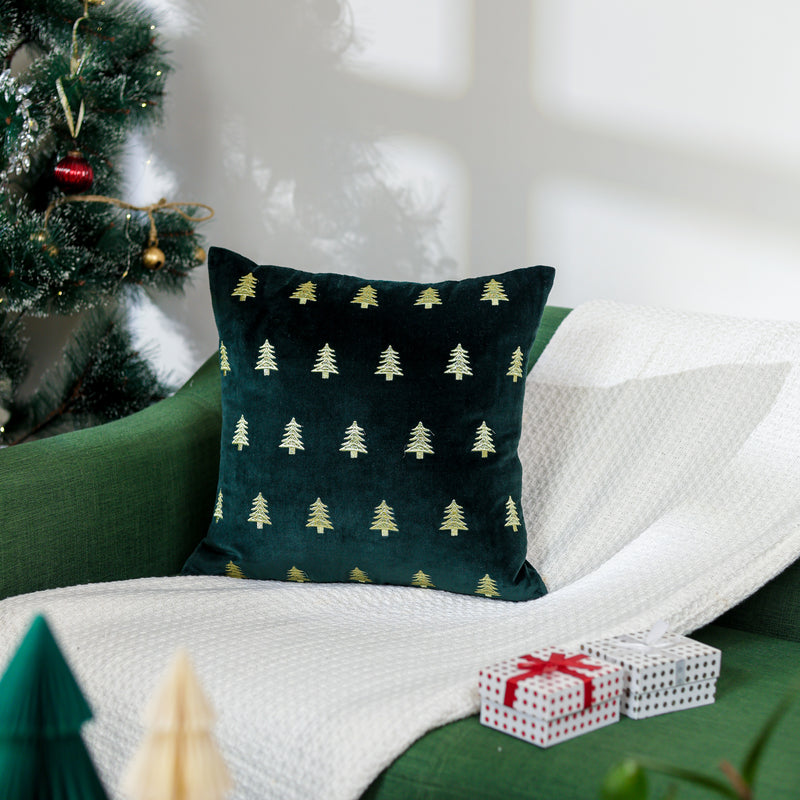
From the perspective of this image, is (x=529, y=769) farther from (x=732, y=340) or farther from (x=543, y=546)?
(x=732, y=340)

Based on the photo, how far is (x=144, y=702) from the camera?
895 millimetres

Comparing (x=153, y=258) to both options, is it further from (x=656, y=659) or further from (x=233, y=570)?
(x=656, y=659)

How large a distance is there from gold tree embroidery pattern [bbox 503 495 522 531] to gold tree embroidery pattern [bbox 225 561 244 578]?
0.33 m

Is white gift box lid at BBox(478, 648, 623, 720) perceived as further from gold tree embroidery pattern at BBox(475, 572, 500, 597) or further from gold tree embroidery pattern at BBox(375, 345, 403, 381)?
gold tree embroidery pattern at BBox(375, 345, 403, 381)

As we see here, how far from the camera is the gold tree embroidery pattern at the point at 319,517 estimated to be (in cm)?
117

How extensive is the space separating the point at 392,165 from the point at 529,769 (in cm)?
130

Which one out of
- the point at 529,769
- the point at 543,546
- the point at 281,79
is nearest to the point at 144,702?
the point at 529,769

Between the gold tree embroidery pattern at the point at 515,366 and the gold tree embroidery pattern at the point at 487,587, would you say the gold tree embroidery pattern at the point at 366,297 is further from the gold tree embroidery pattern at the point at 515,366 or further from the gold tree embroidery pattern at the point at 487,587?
the gold tree embroidery pattern at the point at 487,587

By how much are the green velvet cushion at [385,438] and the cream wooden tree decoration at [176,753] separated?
71 cm

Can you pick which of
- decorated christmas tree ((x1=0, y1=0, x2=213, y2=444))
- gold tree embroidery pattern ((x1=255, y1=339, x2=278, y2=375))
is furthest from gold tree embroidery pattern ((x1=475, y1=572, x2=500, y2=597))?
decorated christmas tree ((x1=0, y1=0, x2=213, y2=444))

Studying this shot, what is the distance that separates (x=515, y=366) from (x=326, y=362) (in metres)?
0.22

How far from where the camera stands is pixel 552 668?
32.4 inches

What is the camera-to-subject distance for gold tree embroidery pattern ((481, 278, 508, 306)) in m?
1.18

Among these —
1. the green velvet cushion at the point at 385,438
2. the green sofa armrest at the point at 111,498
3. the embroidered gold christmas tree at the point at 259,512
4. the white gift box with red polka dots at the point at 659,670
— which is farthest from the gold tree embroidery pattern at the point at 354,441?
the white gift box with red polka dots at the point at 659,670
